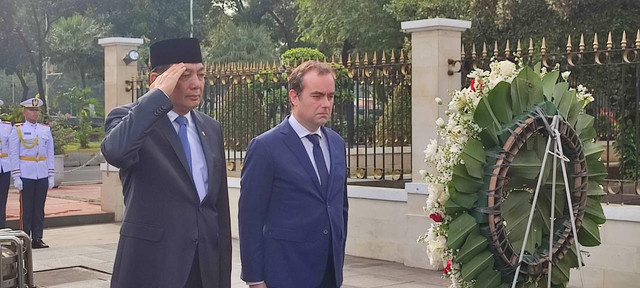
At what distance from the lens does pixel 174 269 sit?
11.2 ft

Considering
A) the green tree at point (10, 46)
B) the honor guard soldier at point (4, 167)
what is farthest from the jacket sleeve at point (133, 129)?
the green tree at point (10, 46)

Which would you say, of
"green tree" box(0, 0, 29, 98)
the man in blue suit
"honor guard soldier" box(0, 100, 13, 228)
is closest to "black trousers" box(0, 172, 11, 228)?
"honor guard soldier" box(0, 100, 13, 228)

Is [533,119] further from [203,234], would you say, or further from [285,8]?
[285,8]

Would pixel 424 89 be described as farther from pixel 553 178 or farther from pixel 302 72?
pixel 302 72

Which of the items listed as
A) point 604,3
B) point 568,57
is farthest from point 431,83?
point 604,3

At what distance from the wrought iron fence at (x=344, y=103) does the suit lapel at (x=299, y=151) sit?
579cm

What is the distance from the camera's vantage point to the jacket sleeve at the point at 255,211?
3828mm

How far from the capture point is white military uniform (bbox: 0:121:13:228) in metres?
11.5

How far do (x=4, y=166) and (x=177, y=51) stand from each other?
8.79 metres

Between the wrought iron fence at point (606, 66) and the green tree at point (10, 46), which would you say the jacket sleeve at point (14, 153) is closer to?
the wrought iron fence at point (606, 66)

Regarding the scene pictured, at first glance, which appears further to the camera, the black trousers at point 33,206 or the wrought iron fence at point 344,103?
the black trousers at point 33,206

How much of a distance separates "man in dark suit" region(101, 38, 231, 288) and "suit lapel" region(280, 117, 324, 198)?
471mm

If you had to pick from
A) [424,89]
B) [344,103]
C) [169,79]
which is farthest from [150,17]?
[169,79]

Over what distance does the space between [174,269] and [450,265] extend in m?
1.57
